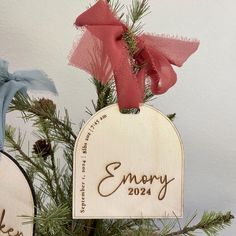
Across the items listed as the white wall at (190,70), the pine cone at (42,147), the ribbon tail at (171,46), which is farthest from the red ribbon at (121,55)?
the white wall at (190,70)

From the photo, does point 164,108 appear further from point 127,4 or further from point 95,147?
point 95,147

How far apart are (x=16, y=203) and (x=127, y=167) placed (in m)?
0.12

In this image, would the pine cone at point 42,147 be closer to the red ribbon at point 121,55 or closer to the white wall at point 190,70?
the red ribbon at point 121,55

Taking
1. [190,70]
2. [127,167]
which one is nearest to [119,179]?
[127,167]

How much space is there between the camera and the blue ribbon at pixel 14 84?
480 mm

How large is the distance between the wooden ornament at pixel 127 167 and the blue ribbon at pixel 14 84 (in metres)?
0.08

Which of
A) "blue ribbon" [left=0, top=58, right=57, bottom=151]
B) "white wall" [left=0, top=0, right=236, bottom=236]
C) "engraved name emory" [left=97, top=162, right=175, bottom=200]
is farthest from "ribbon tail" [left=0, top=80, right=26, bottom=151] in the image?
"white wall" [left=0, top=0, right=236, bottom=236]

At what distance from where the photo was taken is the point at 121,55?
48 centimetres

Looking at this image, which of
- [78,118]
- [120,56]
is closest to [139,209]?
[120,56]

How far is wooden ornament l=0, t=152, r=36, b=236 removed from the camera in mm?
473

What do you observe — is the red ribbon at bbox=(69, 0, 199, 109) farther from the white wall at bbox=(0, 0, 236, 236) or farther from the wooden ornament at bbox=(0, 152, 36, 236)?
the white wall at bbox=(0, 0, 236, 236)

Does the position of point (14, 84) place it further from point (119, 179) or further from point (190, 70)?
point (190, 70)

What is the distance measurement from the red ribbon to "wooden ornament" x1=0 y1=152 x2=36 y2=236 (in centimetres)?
13

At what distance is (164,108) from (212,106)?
0.08m
